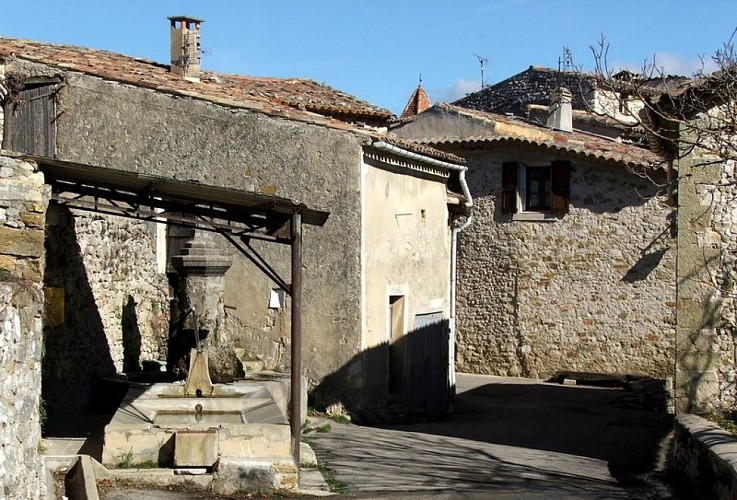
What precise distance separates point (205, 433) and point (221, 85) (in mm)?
9191

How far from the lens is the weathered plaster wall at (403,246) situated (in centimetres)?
1538

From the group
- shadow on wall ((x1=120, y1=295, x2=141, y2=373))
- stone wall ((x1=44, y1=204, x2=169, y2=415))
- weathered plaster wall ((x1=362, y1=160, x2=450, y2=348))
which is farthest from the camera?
weathered plaster wall ((x1=362, y1=160, x2=450, y2=348))

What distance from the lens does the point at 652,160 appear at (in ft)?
72.3

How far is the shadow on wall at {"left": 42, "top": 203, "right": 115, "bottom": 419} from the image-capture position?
1198 centimetres

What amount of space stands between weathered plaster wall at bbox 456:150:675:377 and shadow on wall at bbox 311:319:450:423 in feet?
16.0

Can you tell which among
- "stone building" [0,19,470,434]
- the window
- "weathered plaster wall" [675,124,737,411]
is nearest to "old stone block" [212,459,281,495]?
"weathered plaster wall" [675,124,737,411]

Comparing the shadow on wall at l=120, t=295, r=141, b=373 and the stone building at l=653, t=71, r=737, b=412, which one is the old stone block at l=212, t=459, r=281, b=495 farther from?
the shadow on wall at l=120, t=295, r=141, b=373

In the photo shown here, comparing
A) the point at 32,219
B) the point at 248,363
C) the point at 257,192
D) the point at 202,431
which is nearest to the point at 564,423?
the point at 248,363

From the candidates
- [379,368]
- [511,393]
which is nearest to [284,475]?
[379,368]

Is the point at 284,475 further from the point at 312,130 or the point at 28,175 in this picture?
the point at 312,130

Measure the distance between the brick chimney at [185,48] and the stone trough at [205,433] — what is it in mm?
7705

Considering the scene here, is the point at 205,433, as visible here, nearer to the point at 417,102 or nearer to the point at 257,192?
the point at 257,192

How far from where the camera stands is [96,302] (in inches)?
529

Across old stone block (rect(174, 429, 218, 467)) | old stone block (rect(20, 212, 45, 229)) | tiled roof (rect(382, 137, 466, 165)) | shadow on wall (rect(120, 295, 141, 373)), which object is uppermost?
tiled roof (rect(382, 137, 466, 165))
